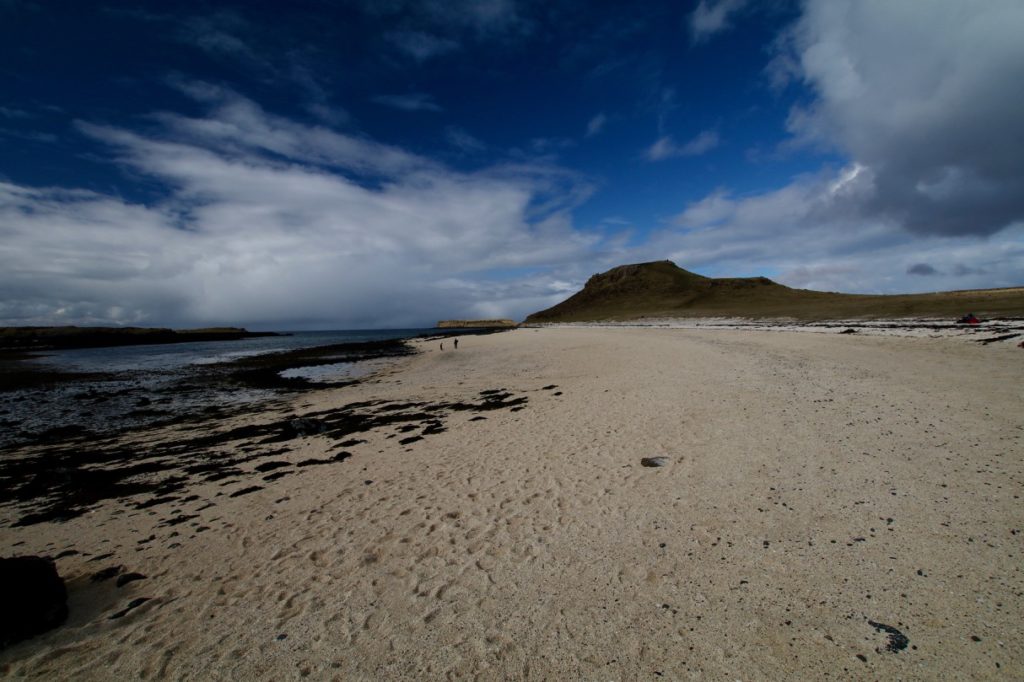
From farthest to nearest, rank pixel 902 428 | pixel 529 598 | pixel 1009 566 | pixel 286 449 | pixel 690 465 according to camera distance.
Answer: pixel 286 449, pixel 902 428, pixel 690 465, pixel 529 598, pixel 1009 566

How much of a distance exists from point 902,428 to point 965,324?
34.2 m

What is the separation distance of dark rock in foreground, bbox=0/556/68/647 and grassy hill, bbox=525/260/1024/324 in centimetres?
5962

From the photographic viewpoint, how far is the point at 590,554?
18.0ft

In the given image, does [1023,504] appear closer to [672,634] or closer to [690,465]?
[690,465]

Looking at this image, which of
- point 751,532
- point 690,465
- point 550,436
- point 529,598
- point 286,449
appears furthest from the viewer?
point 286,449

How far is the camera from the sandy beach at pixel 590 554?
391 cm

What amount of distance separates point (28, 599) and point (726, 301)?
129594mm

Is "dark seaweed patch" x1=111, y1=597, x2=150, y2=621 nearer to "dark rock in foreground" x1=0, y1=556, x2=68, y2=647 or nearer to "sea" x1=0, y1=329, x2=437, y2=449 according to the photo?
"dark rock in foreground" x1=0, y1=556, x2=68, y2=647

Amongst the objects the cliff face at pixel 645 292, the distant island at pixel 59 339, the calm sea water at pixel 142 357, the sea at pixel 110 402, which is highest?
the cliff face at pixel 645 292

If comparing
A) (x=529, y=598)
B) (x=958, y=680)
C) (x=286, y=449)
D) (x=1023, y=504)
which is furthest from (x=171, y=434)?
(x=1023, y=504)

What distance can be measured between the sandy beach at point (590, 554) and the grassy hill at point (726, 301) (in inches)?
1895

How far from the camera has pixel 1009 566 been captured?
14.7 ft

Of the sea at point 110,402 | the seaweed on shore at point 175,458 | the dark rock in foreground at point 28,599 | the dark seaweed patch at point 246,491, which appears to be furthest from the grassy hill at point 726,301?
the sea at point 110,402

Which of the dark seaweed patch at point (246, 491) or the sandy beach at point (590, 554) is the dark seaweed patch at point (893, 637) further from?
the dark seaweed patch at point (246, 491)
